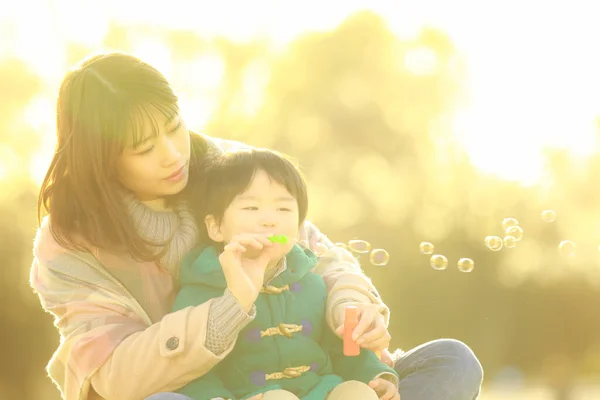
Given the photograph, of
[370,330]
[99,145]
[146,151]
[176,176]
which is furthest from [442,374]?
[99,145]

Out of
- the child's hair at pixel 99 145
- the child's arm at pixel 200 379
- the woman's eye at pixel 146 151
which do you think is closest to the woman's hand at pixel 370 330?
the child's arm at pixel 200 379

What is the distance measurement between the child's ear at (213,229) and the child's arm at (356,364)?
42 cm

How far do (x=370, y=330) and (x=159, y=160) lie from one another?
0.78 m

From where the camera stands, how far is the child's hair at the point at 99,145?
3174mm

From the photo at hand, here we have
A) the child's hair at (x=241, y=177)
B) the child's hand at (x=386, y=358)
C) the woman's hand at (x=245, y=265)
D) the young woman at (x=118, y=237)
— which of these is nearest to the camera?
the woman's hand at (x=245, y=265)

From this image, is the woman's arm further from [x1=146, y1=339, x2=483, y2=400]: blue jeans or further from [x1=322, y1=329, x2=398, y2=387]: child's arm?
[x1=146, y1=339, x2=483, y2=400]: blue jeans

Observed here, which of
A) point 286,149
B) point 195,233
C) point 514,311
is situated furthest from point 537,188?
point 195,233

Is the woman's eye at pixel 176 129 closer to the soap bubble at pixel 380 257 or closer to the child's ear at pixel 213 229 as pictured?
the child's ear at pixel 213 229

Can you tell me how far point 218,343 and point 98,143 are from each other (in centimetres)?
70

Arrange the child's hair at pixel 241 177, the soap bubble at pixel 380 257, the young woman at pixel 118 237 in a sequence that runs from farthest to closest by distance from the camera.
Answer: the soap bubble at pixel 380 257 → the child's hair at pixel 241 177 → the young woman at pixel 118 237

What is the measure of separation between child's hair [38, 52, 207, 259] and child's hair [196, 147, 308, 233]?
0.70ft

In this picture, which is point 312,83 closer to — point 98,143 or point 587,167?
point 587,167

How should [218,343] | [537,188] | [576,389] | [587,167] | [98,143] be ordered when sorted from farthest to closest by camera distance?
[576,389] → [587,167] → [537,188] → [98,143] → [218,343]

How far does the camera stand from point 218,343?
294cm
